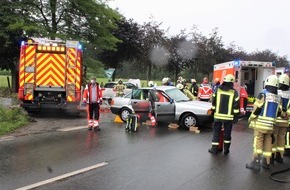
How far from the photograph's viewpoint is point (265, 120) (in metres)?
7.79

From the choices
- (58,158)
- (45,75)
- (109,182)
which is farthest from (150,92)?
(109,182)

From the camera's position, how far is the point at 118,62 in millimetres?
38531

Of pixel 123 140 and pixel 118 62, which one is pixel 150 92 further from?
pixel 118 62

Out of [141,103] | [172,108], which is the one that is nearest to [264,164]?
[172,108]

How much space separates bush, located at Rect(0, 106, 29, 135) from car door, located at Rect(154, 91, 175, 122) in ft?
15.2

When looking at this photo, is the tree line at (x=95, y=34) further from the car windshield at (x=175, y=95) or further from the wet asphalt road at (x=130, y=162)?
the wet asphalt road at (x=130, y=162)

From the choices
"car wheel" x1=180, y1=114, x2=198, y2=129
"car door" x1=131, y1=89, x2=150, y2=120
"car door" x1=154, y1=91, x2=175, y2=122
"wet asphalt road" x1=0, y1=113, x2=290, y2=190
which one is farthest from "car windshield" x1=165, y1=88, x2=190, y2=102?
"wet asphalt road" x1=0, y1=113, x2=290, y2=190

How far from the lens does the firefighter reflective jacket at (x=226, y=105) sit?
923cm

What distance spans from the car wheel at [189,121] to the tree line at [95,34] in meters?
12.9

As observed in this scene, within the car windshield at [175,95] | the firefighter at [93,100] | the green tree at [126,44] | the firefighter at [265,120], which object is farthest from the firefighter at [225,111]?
the green tree at [126,44]

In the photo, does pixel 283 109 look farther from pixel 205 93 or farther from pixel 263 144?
pixel 205 93

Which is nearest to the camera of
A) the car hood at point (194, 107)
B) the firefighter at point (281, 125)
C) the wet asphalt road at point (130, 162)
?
the wet asphalt road at point (130, 162)

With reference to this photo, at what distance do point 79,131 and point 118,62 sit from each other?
85.3 feet

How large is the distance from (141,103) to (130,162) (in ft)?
22.6
